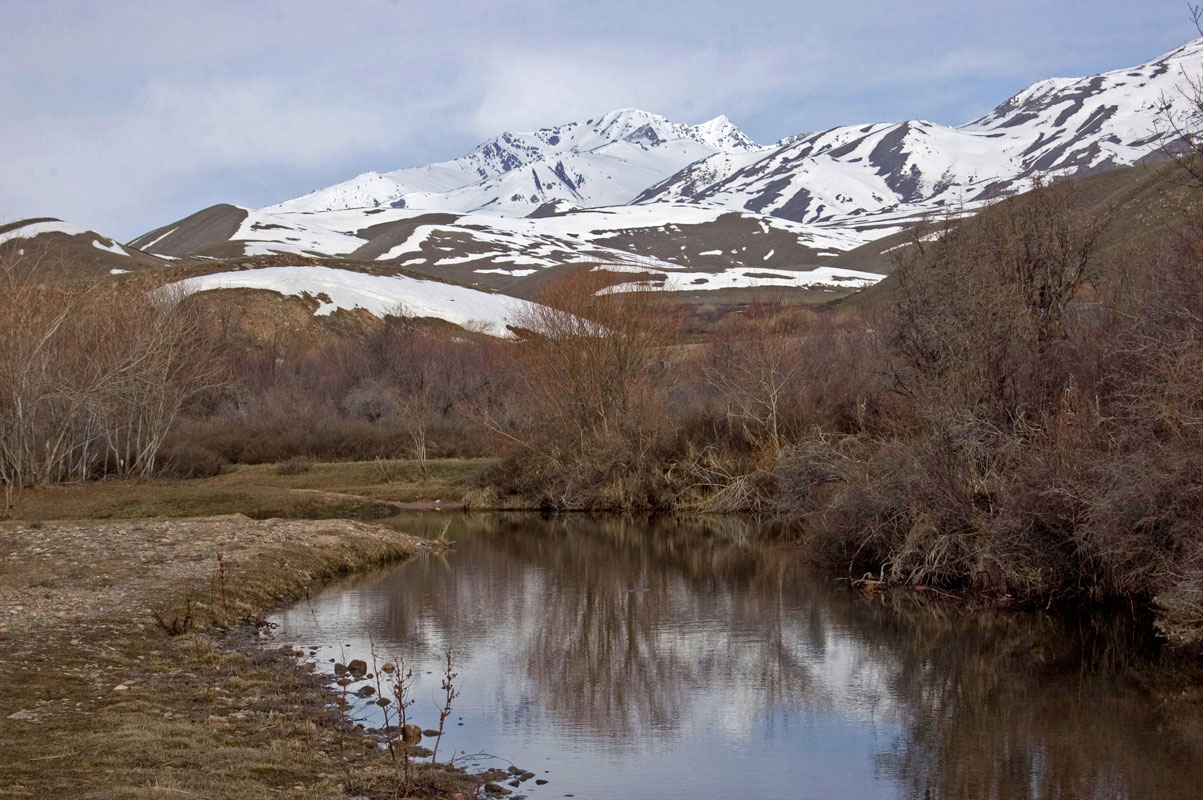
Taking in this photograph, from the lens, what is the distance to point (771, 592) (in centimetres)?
2152

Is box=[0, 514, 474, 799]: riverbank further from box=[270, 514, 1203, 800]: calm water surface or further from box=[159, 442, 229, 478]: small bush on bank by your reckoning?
box=[159, 442, 229, 478]: small bush on bank

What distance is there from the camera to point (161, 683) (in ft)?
41.6

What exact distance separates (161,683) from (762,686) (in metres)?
7.22

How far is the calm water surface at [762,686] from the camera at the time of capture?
10945mm

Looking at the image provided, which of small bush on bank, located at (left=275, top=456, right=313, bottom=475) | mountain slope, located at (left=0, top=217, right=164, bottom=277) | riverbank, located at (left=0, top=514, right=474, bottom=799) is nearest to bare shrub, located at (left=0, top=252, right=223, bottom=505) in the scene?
small bush on bank, located at (left=275, top=456, right=313, bottom=475)

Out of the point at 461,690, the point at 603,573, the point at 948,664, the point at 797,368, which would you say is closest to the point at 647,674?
the point at 461,690

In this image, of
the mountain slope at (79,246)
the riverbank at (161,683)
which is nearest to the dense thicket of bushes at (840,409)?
the riverbank at (161,683)

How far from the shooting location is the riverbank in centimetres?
908

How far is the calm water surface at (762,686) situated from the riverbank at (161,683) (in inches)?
48.1

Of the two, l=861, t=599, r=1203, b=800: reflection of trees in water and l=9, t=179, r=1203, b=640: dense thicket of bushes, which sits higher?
l=9, t=179, r=1203, b=640: dense thicket of bushes

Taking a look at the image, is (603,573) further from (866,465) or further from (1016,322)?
(1016,322)

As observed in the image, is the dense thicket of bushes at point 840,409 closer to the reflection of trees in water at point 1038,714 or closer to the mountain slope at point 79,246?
the reflection of trees in water at point 1038,714

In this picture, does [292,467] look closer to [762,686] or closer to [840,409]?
[840,409]

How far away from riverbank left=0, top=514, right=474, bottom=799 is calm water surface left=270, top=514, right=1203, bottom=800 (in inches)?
48.1
